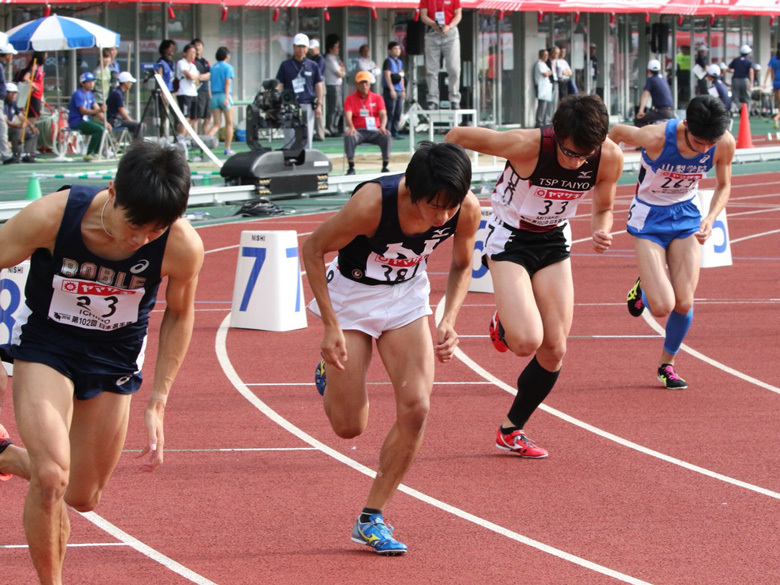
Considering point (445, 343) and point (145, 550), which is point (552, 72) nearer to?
point (445, 343)

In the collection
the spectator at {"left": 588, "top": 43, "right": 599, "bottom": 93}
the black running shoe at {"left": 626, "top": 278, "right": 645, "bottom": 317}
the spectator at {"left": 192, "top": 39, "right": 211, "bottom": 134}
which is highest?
the spectator at {"left": 588, "top": 43, "right": 599, "bottom": 93}

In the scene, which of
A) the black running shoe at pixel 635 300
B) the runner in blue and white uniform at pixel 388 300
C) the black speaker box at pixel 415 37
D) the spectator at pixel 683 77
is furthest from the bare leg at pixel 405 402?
the spectator at pixel 683 77

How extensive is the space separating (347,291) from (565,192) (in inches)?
70.2

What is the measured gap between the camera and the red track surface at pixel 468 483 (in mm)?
4965

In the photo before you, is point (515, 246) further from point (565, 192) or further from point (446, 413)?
point (446, 413)

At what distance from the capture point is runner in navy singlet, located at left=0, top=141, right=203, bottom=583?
4074 mm

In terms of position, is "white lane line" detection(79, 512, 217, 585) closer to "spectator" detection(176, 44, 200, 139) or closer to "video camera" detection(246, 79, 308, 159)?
"video camera" detection(246, 79, 308, 159)

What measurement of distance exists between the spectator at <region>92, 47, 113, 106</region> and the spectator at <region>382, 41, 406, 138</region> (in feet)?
19.5

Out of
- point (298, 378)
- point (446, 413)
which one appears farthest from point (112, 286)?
point (298, 378)

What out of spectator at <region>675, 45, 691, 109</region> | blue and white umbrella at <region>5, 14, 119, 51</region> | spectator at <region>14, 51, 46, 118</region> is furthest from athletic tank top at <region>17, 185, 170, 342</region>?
spectator at <region>675, 45, 691, 109</region>

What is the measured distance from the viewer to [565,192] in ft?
21.9

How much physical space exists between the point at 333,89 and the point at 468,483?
24135mm

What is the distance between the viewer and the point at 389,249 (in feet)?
17.1

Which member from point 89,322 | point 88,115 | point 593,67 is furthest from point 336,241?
point 593,67
